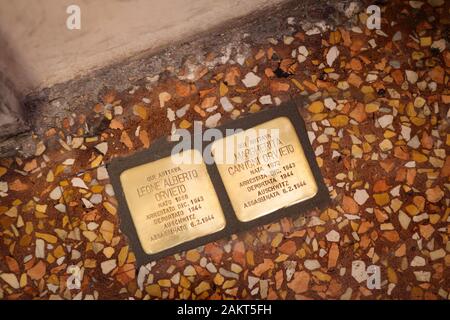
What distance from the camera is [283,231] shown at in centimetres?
196

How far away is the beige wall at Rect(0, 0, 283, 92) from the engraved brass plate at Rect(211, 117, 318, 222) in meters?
0.66

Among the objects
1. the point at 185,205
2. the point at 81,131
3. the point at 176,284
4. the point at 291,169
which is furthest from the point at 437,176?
the point at 81,131

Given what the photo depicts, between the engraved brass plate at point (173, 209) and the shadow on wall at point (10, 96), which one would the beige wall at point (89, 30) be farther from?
the engraved brass plate at point (173, 209)

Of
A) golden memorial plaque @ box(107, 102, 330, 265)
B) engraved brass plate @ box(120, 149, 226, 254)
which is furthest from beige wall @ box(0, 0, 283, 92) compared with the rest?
engraved brass plate @ box(120, 149, 226, 254)

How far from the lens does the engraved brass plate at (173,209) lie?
1947 mm

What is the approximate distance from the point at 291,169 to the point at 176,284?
807 millimetres

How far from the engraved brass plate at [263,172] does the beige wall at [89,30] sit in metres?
0.66

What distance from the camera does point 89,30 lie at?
6.29 feet

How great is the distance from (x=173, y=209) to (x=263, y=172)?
485mm

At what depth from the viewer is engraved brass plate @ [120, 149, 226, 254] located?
76.7 inches

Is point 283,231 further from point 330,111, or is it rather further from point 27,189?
point 27,189

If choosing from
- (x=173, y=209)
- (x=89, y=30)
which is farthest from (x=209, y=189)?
(x=89, y=30)

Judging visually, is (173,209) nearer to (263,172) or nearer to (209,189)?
(209,189)

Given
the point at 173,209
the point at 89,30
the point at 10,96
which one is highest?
the point at 89,30
